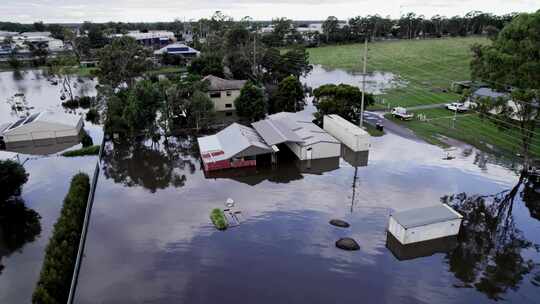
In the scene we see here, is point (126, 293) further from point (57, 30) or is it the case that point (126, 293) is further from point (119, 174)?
point (57, 30)

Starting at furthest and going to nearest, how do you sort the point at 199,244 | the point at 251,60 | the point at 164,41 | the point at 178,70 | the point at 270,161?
the point at 164,41 → the point at 178,70 → the point at 251,60 → the point at 270,161 → the point at 199,244

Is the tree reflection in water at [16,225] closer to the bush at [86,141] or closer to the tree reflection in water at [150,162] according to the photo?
the tree reflection in water at [150,162]

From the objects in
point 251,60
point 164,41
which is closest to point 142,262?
point 251,60

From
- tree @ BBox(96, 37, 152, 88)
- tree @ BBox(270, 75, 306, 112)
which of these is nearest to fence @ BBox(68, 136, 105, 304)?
tree @ BBox(270, 75, 306, 112)

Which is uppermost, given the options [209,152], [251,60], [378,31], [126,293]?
[378,31]

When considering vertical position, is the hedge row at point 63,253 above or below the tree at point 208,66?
below

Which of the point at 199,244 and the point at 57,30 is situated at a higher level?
the point at 57,30

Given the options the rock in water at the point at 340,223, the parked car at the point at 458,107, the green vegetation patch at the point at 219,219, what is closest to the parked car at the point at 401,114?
the parked car at the point at 458,107

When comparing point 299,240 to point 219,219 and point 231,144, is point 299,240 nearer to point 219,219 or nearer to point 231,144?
point 219,219
